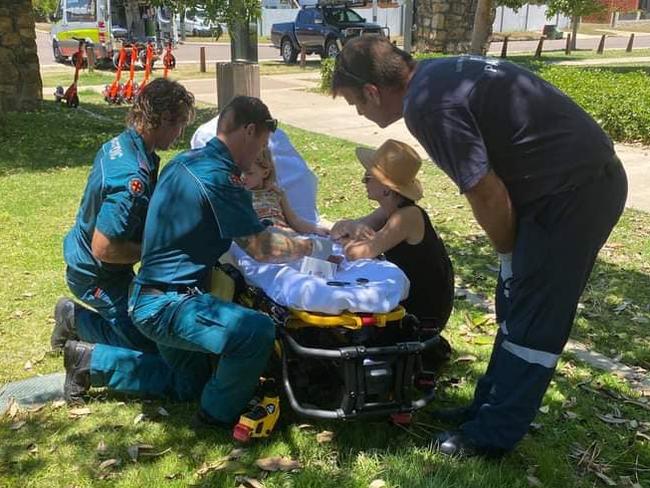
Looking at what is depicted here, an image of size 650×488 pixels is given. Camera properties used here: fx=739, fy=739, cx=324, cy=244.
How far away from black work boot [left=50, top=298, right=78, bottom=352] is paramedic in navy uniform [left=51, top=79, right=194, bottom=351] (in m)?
0.23

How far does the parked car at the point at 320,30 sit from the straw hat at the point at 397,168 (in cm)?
2148

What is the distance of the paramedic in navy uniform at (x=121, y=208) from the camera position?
3.46 m

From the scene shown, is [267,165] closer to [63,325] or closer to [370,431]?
[63,325]

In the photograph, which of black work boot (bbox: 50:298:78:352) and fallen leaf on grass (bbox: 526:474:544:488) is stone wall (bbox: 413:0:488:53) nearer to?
black work boot (bbox: 50:298:78:352)

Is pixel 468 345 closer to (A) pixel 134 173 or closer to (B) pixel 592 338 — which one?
(B) pixel 592 338

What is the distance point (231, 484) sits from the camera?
2.96 m

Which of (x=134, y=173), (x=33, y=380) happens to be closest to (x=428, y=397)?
(x=134, y=173)

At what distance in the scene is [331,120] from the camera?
13273 mm

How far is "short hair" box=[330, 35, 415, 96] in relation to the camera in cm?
270

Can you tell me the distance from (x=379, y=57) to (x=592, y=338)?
8.85 ft

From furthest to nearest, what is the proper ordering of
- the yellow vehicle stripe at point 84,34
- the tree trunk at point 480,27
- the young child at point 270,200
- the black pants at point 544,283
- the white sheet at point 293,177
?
the yellow vehicle stripe at point 84,34, the tree trunk at point 480,27, the white sheet at point 293,177, the young child at point 270,200, the black pants at point 544,283

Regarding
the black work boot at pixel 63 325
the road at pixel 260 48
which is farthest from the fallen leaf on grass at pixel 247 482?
the road at pixel 260 48

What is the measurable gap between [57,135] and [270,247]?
8721 mm

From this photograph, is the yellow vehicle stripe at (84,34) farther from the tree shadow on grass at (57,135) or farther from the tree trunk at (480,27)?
the tree trunk at (480,27)
